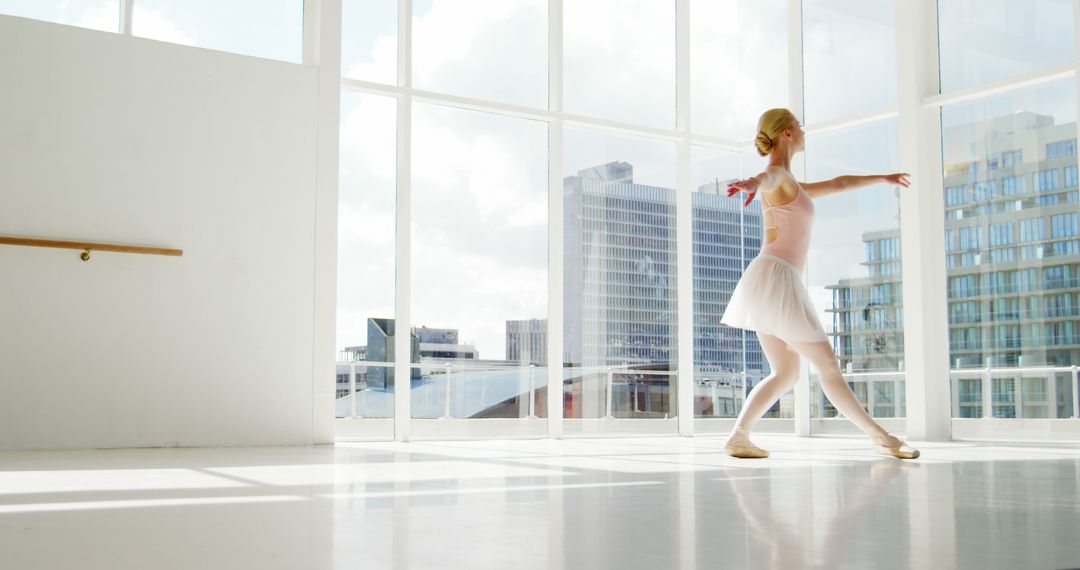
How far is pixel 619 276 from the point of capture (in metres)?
6.36

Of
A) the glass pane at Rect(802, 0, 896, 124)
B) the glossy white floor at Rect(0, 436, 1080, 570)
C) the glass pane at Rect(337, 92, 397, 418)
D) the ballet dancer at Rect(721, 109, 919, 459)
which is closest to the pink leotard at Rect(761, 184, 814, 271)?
the ballet dancer at Rect(721, 109, 919, 459)

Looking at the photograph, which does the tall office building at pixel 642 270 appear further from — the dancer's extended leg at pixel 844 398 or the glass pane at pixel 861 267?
the dancer's extended leg at pixel 844 398

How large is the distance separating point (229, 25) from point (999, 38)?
443cm

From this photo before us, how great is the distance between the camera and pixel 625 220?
6.43 meters

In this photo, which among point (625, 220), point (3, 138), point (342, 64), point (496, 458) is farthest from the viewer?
point (625, 220)

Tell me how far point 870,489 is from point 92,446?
3.60 meters

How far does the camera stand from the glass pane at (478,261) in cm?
557

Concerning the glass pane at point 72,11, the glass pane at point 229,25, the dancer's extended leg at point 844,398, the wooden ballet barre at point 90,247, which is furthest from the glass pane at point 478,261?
the dancer's extended leg at point 844,398

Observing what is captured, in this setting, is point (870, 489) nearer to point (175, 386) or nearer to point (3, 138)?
point (175, 386)

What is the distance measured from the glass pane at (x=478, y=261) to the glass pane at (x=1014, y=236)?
2513 mm

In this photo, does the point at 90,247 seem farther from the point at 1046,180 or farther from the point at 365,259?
the point at 1046,180

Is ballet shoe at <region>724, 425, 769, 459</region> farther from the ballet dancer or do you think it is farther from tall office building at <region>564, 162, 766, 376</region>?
tall office building at <region>564, 162, 766, 376</region>

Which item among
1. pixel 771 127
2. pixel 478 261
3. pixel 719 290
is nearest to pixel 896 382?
pixel 719 290

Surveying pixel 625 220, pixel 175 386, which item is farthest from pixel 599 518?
pixel 625 220
